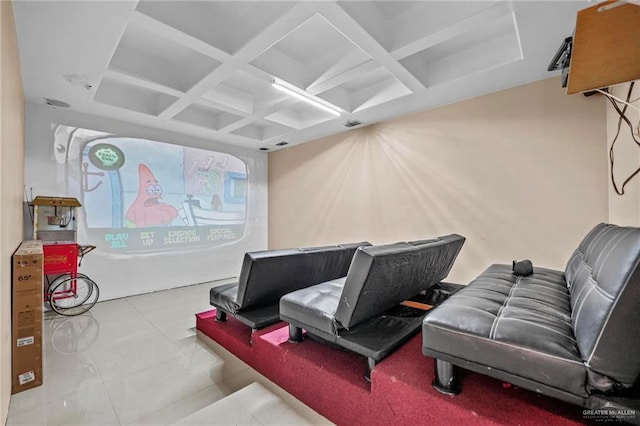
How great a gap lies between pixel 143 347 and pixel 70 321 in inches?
57.0

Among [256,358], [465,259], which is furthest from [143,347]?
[465,259]

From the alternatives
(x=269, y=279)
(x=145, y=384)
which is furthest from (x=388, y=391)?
(x=145, y=384)

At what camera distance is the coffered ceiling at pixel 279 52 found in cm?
203

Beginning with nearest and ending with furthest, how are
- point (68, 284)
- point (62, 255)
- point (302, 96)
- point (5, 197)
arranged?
point (5, 197), point (62, 255), point (302, 96), point (68, 284)

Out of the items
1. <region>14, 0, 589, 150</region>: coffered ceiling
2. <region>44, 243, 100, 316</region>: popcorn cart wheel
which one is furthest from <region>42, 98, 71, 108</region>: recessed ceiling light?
<region>44, 243, 100, 316</region>: popcorn cart wheel

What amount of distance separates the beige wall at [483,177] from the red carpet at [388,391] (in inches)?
86.7

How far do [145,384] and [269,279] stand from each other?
1134 millimetres

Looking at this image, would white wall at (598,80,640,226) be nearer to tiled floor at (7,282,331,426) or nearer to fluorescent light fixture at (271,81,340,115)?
tiled floor at (7,282,331,426)

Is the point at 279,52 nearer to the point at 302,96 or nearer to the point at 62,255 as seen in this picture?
the point at 302,96

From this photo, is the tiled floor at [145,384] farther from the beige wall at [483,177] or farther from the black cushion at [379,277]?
the beige wall at [483,177]

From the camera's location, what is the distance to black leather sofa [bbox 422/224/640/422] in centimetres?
84

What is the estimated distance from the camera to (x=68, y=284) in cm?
347

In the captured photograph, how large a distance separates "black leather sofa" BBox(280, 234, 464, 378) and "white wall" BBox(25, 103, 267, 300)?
11.6 feet

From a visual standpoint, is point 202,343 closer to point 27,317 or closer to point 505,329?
point 27,317
